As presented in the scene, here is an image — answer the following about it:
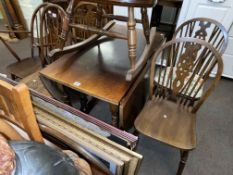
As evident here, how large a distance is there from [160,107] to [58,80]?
2.45ft

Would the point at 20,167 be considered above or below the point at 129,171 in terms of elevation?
above

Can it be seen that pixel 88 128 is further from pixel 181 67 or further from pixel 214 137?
pixel 214 137

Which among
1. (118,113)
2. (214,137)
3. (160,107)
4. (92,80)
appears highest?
(92,80)

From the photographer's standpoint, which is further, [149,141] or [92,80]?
[149,141]

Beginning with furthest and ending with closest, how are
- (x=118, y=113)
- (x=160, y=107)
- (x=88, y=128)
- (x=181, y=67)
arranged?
1. (x=160, y=107)
2. (x=181, y=67)
3. (x=118, y=113)
4. (x=88, y=128)

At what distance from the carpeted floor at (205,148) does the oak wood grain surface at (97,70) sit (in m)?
0.76

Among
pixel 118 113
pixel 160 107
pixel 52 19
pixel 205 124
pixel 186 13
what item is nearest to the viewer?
pixel 118 113

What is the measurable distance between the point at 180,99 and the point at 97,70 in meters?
0.67

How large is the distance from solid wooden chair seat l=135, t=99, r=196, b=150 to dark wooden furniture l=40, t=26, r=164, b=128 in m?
0.15

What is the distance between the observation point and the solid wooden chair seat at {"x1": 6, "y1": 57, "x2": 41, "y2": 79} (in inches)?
60.6

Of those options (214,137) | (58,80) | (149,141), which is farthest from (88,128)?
(214,137)

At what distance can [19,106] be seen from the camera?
1.87 feet

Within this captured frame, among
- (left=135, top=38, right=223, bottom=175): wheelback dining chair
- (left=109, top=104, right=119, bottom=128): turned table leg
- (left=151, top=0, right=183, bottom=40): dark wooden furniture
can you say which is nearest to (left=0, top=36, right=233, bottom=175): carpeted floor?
(left=135, top=38, right=223, bottom=175): wheelback dining chair

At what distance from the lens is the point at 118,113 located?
93 cm
